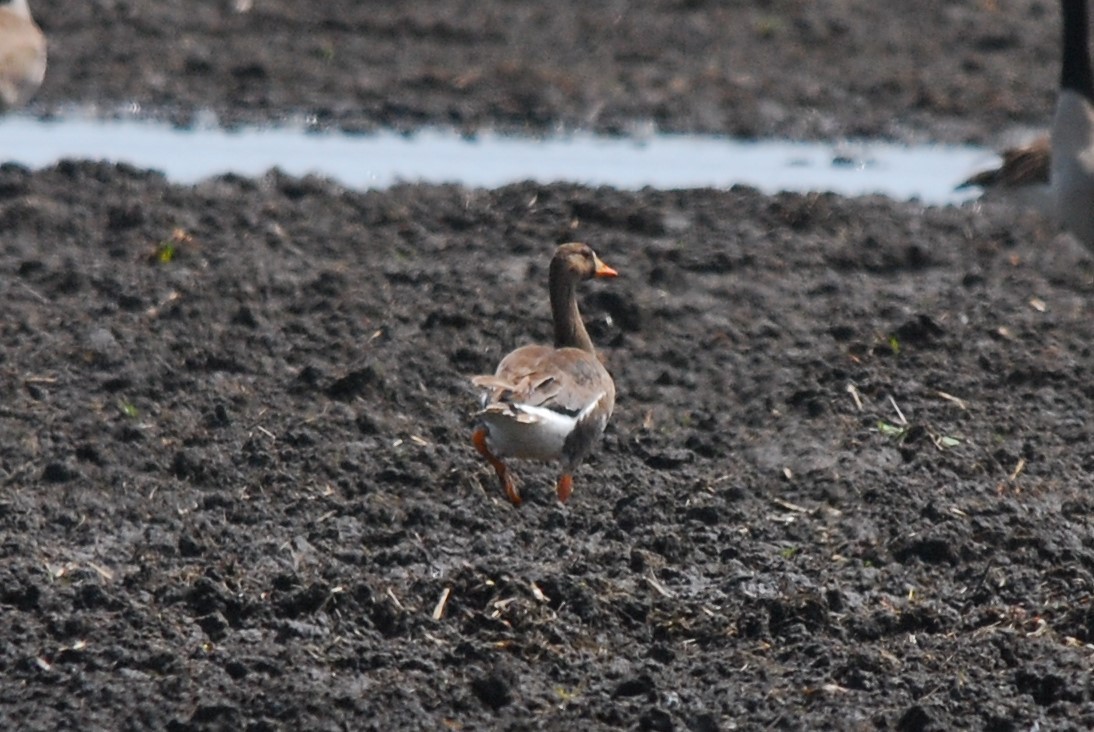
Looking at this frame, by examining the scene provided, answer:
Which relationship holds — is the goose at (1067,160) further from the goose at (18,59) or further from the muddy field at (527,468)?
the goose at (18,59)

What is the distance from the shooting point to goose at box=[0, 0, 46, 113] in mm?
14359

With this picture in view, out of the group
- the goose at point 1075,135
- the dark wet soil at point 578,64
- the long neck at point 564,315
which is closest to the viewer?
the long neck at point 564,315

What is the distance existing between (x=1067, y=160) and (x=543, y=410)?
6128mm

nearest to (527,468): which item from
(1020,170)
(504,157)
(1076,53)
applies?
(1020,170)

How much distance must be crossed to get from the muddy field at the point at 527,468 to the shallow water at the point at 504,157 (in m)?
1.16

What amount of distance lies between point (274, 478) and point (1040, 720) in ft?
11.3

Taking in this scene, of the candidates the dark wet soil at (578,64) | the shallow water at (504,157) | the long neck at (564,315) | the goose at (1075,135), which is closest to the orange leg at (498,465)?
the long neck at (564,315)

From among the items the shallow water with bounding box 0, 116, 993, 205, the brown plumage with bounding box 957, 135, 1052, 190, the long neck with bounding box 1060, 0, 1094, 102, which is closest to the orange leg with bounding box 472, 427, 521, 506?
the shallow water with bounding box 0, 116, 993, 205

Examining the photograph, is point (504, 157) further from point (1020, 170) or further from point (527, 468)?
point (527, 468)

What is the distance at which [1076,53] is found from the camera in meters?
13.4

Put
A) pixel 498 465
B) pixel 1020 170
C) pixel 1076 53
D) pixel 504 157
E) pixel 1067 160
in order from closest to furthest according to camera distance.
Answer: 1. pixel 498 465
2. pixel 1067 160
3. pixel 1020 170
4. pixel 1076 53
5. pixel 504 157

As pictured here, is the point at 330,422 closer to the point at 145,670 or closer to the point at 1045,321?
the point at 145,670

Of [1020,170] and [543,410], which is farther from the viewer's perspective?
[1020,170]

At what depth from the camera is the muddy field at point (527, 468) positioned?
649 cm
